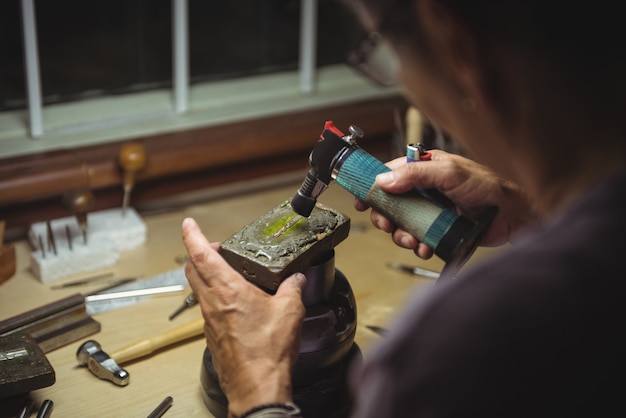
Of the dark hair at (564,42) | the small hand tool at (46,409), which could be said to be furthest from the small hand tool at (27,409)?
the dark hair at (564,42)

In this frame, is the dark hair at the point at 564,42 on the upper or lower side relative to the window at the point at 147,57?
upper

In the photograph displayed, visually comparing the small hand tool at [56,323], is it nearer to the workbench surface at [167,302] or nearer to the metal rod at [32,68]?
the workbench surface at [167,302]

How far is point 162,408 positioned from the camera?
3.90ft

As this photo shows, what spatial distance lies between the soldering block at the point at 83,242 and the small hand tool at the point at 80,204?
0.03 metres

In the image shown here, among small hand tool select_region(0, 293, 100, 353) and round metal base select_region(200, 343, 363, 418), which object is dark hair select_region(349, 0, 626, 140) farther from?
small hand tool select_region(0, 293, 100, 353)

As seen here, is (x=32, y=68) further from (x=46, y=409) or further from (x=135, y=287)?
(x=46, y=409)

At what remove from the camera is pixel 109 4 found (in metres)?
1.88

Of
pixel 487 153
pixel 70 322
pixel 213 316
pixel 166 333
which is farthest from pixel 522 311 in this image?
pixel 70 322

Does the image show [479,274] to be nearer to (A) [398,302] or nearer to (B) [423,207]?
(B) [423,207]

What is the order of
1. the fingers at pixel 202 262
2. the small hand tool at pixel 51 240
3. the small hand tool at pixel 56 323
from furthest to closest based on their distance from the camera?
1. the small hand tool at pixel 51 240
2. the small hand tool at pixel 56 323
3. the fingers at pixel 202 262

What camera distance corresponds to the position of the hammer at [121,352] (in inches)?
48.9

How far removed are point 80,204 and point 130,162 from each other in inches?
6.6

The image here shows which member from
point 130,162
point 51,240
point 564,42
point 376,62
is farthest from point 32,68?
point 564,42

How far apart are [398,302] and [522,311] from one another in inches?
32.7
